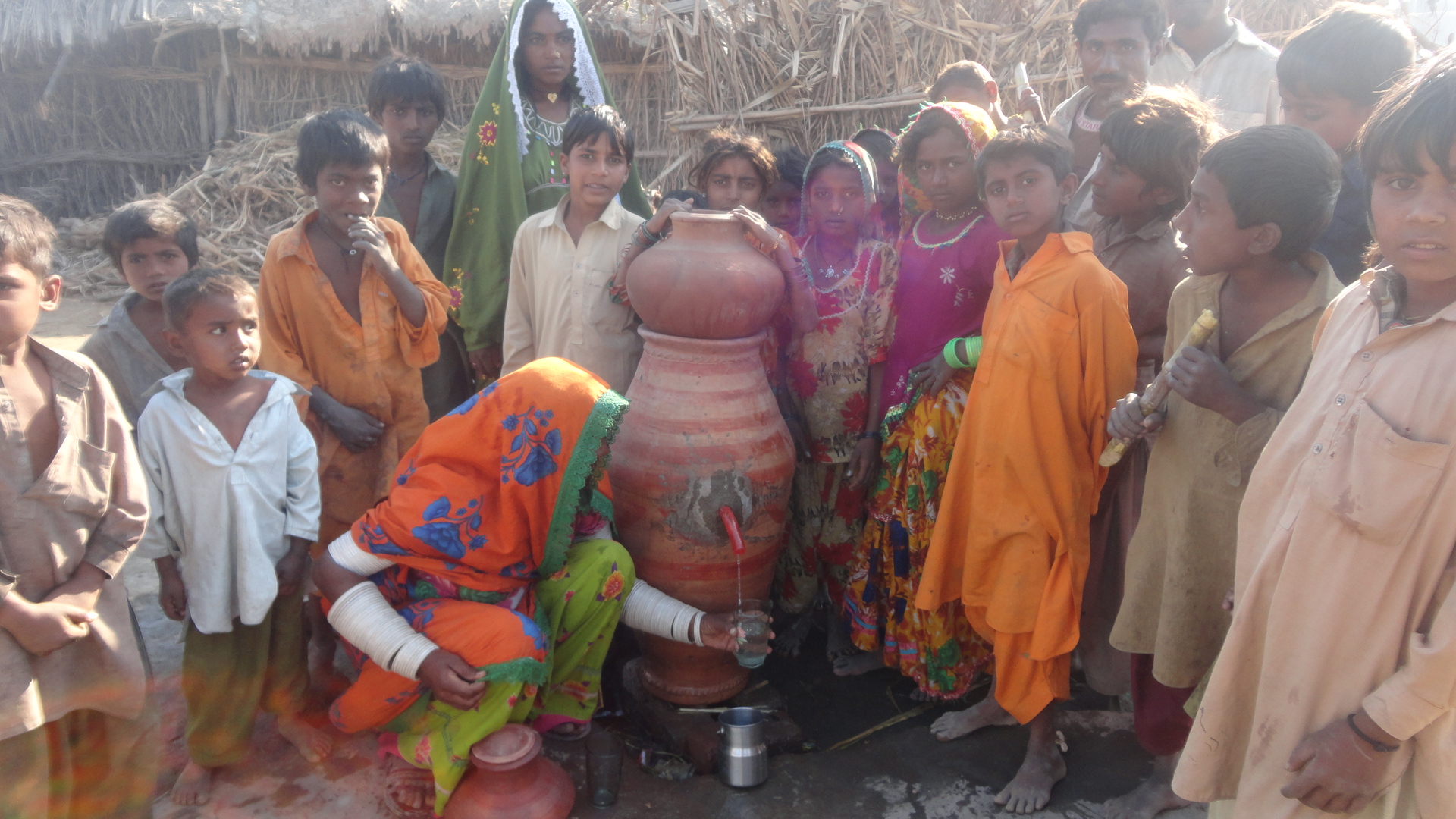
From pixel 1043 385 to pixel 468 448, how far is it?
1.56 meters

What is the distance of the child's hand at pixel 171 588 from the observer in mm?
2361

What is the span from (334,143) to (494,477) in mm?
1305

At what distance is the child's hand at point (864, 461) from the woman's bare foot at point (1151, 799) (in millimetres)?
1178

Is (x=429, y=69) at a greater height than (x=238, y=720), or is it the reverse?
(x=429, y=69)

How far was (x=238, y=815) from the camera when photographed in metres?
2.33

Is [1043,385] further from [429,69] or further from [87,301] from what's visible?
[87,301]

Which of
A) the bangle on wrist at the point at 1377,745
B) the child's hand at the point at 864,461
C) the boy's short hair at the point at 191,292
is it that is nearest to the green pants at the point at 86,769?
the boy's short hair at the point at 191,292

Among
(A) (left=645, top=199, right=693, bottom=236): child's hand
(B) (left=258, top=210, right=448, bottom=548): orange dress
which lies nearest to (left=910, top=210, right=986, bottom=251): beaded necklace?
(A) (left=645, top=199, right=693, bottom=236): child's hand

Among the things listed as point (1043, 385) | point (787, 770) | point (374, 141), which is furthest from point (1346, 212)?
point (374, 141)

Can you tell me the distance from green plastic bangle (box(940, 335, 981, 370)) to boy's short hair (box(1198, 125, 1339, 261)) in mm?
820

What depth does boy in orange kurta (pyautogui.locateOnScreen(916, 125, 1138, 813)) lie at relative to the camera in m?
2.32

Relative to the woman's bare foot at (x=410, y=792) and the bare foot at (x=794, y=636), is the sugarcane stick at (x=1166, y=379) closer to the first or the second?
the bare foot at (x=794, y=636)

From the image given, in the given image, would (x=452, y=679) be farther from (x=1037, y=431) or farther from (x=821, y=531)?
(x=1037, y=431)

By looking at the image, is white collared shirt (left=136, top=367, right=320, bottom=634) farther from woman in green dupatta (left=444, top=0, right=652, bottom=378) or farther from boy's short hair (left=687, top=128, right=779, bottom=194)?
boy's short hair (left=687, top=128, right=779, bottom=194)
